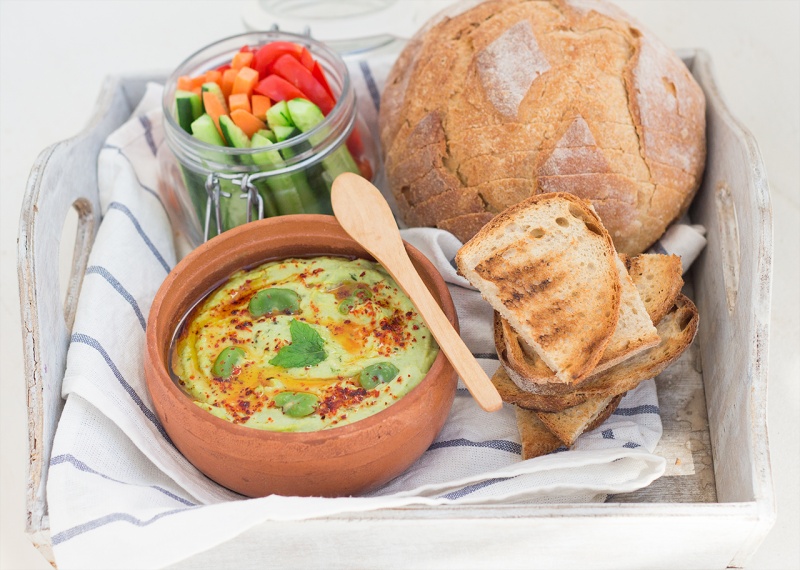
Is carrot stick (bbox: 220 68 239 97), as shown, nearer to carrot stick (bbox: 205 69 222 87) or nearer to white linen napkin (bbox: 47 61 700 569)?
Answer: carrot stick (bbox: 205 69 222 87)

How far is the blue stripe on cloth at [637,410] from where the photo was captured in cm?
188

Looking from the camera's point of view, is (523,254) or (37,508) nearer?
(37,508)

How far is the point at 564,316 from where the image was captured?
1737mm

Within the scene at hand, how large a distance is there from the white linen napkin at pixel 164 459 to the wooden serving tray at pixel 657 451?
55mm

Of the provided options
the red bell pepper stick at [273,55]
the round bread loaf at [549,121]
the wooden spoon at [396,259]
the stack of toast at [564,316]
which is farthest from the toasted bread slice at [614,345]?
the red bell pepper stick at [273,55]

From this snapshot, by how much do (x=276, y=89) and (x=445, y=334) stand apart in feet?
2.78

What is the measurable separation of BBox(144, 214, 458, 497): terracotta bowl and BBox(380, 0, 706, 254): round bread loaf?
30 cm

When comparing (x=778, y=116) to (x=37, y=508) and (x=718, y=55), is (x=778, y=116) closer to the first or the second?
(x=718, y=55)

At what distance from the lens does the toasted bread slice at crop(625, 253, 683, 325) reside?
1.86 meters

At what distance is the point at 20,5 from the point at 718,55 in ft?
9.49

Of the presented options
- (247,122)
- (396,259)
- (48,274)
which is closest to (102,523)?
(48,274)

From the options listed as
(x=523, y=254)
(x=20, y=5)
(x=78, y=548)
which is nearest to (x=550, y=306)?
(x=523, y=254)

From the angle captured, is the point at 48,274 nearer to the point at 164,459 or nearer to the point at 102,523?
the point at 164,459

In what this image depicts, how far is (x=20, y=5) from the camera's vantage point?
3.73 meters
